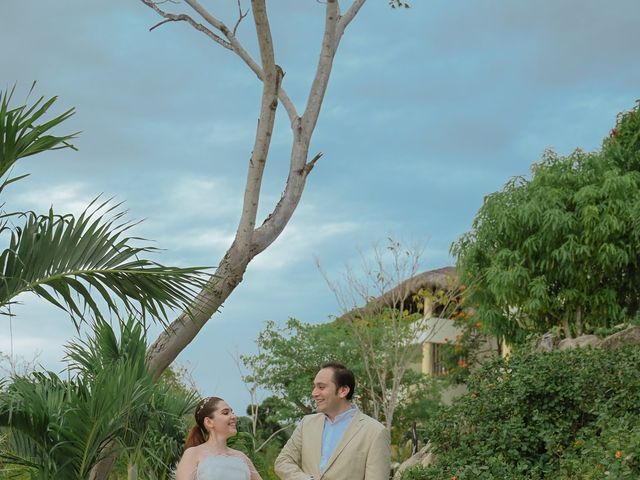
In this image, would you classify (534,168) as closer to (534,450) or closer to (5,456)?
(534,450)

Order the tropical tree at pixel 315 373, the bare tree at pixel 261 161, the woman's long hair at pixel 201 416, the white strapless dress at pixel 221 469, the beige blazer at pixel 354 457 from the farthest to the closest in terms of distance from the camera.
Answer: the tropical tree at pixel 315 373 → the bare tree at pixel 261 161 → the woman's long hair at pixel 201 416 → the white strapless dress at pixel 221 469 → the beige blazer at pixel 354 457

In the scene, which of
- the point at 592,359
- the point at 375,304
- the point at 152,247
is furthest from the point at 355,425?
the point at 375,304

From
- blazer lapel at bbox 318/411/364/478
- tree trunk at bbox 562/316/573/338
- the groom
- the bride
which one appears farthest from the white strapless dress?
tree trunk at bbox 562/316/573/338

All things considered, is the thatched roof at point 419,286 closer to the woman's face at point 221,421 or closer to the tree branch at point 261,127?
the tree branch at point 261,127

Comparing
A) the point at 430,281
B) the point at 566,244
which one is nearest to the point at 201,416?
the point at 566,244

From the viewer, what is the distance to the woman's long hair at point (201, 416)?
647 centimetres

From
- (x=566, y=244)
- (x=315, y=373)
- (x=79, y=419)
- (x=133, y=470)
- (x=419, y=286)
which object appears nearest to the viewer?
(x=79, y=419)

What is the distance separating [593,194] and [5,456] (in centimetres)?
1546

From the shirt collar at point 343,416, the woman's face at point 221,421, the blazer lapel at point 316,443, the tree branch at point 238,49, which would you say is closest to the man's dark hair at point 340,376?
the shirt collar at point 343,416

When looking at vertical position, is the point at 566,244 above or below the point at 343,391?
above

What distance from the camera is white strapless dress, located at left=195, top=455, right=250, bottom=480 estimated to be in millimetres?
6355

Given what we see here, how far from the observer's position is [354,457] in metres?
5.93

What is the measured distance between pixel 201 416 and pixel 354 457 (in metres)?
1.14

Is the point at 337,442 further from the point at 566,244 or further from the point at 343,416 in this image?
the point at 566,244
